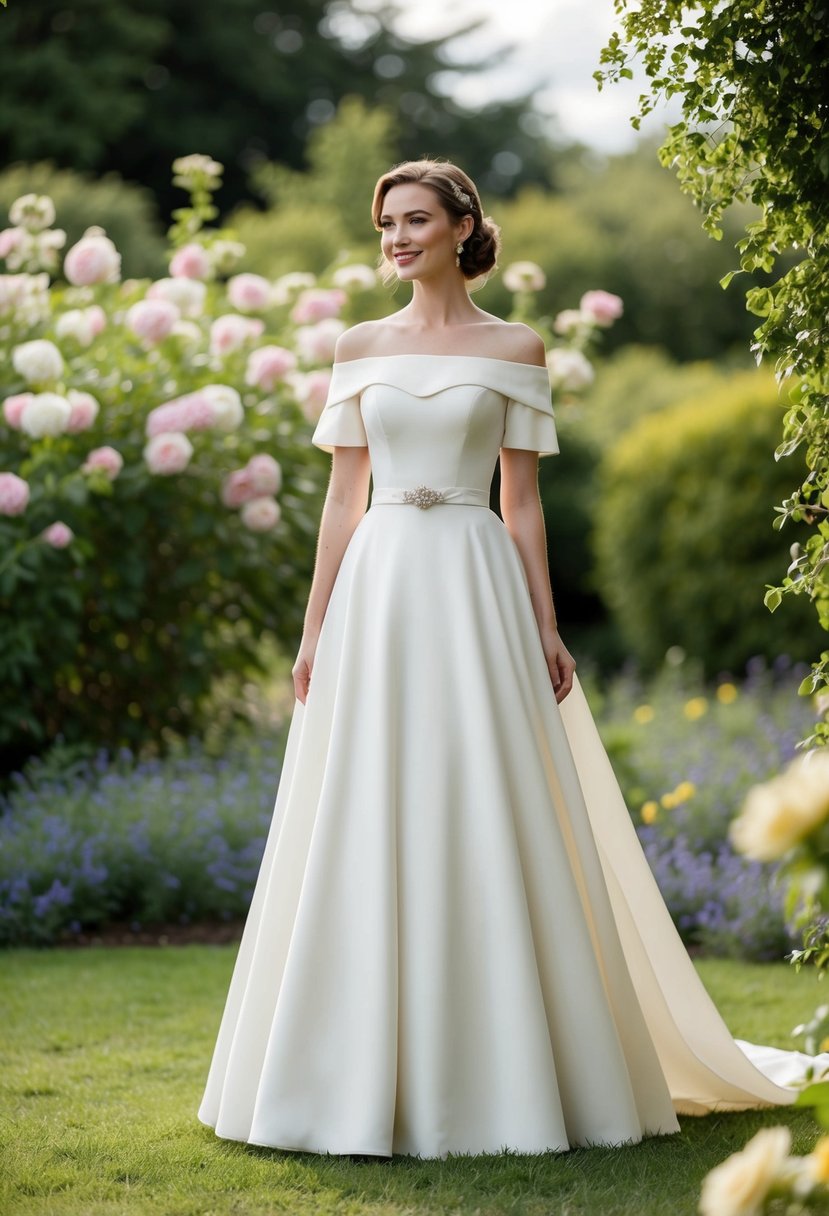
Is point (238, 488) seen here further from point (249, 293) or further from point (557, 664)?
point (557, 664)

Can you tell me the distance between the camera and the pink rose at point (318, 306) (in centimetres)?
725

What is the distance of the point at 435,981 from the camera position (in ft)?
10.5

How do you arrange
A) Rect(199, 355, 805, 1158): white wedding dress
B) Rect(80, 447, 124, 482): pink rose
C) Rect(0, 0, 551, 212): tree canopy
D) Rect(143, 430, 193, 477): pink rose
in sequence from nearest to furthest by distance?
Rect(199, 355, 805, 1158): white wedding dress < Rect(80, 447, 124, 482): pink rose < Rect(143, 430, 193, 477): pink rose < Rect(0, 0, 551, 212): tree canopy

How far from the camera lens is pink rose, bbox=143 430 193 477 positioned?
6367 millimetres

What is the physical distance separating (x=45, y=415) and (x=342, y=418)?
9.03 ft

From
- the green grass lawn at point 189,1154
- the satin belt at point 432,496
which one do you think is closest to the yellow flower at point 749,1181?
the green grass lawn at point 189,1154

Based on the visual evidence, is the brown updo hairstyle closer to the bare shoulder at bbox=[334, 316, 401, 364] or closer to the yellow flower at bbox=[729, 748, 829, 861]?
the bare shoulder at bbox=[334, 316, 401, 364]

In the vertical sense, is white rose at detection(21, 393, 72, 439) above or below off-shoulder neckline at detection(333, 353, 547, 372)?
above

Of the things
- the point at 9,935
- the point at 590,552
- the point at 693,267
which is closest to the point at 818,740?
the point at 9,935

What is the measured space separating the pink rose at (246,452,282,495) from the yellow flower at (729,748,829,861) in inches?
206

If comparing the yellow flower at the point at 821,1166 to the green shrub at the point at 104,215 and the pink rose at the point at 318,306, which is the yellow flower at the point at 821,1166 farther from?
the green shrub at the point at 104,215

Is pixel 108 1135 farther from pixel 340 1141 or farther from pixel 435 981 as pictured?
pixel 435 981

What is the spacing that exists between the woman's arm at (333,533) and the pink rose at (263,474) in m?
2.98

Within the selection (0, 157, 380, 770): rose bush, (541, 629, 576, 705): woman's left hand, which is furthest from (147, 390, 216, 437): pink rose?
(541, 629, 576, 705): woman's left hand
